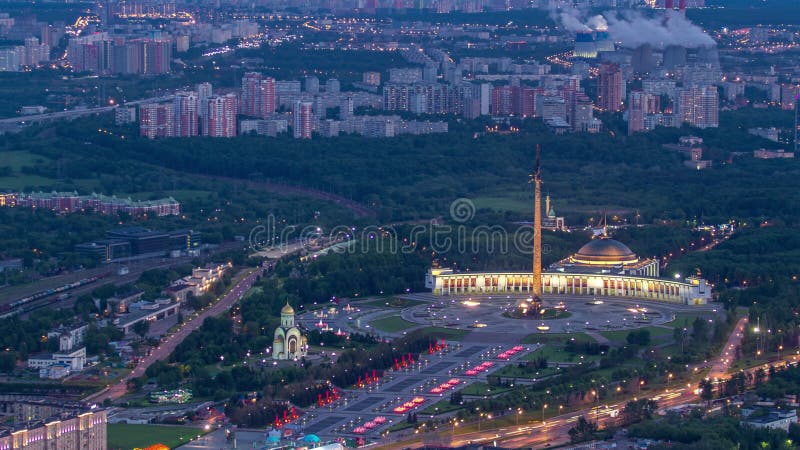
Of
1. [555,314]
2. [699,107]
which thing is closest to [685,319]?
[555,314]

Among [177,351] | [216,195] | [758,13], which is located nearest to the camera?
[177,351]

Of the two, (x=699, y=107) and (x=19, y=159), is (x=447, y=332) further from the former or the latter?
(x=699, y=107)

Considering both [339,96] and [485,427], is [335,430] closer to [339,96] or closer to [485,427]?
[485,427]

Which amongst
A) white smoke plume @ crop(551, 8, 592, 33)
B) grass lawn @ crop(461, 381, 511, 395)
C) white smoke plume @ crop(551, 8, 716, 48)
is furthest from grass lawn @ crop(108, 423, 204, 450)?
white smoke plume @ crop(551, 8, 592, 33)

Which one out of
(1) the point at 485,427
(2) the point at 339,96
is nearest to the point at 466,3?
(2) the point at 339,96

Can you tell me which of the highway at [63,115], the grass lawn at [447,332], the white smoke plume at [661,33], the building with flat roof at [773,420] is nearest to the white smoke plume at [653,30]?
the white smoke plume at [661,33]

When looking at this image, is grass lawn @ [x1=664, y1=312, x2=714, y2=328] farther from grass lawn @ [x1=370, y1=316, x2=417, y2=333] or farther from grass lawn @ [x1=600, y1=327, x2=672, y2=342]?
grass lawn @ [x1=370, y1=316, x2=417, y2=333]
